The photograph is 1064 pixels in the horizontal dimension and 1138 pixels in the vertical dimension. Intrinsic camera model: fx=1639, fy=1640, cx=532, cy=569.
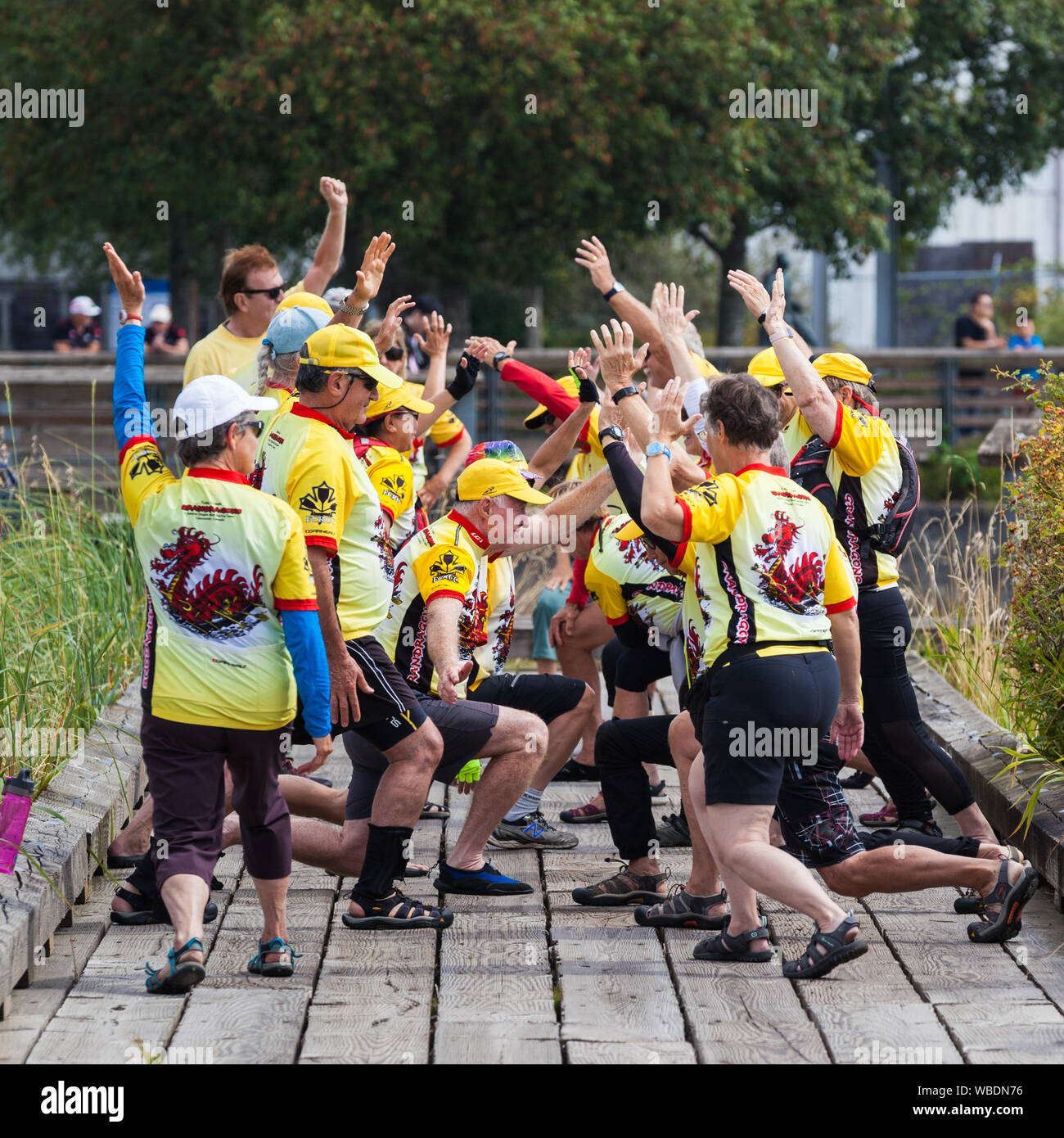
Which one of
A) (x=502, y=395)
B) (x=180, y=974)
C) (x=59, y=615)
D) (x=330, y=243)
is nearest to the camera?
(x=180, y=974)

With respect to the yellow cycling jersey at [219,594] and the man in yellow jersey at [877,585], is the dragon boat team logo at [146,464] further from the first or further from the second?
the man in yellow jersey at [877,585]

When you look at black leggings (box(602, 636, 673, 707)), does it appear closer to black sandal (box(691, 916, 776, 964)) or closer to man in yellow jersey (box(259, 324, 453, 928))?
man in yellow jersey (box(259, 324, 453, 928))

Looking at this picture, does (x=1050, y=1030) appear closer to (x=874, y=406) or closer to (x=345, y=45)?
(x=874, y=406)

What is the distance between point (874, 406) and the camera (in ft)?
21.0

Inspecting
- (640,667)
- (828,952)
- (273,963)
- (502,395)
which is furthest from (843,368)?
(502,395)

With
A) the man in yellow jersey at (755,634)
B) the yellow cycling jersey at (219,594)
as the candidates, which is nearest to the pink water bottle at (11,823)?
the yellow cycling jersey at (219,594)

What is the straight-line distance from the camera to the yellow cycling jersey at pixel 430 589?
19.4ft

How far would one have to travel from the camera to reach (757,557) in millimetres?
4980

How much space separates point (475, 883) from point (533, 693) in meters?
0.90

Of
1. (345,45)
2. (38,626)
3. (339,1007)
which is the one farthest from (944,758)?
(345,45)

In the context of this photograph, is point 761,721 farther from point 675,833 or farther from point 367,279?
point 367,279

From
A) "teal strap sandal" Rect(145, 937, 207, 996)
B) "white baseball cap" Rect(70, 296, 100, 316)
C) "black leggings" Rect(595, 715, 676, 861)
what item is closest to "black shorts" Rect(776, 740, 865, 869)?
"black leggings" Rect(595, 715, 676, 861)

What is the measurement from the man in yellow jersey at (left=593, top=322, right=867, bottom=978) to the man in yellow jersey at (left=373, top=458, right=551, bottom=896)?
110cm

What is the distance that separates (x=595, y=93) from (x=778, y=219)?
5.46 m
